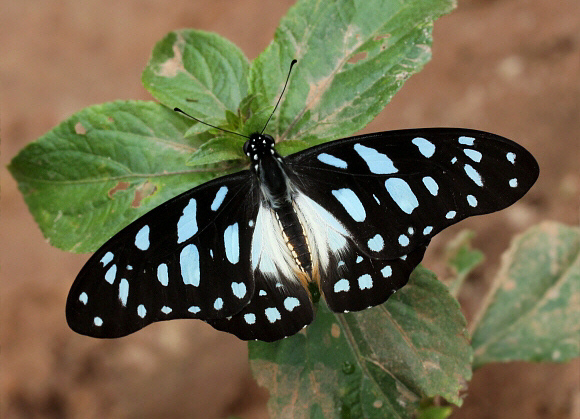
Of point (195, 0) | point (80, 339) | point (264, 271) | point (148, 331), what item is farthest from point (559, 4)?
point (80, 339)

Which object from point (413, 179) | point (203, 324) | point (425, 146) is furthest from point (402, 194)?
point (203, 324)

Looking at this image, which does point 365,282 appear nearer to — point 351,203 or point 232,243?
point 351,203

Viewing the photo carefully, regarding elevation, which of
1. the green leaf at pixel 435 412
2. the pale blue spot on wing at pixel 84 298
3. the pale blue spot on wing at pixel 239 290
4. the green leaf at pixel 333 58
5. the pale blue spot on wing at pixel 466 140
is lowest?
the green leaf at pixel 435 412

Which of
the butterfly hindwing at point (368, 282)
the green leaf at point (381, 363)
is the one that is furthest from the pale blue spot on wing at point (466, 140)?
the green leaf at point (381, 363)

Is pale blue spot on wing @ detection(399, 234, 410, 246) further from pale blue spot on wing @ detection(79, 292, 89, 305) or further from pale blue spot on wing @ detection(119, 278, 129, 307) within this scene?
pale blue spot on wing @ detection(79, 292, 89, 305)

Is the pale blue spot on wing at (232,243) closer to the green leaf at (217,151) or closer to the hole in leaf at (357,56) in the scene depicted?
the green leaf at (217,151)

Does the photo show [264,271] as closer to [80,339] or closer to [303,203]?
[303,203]
